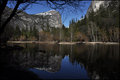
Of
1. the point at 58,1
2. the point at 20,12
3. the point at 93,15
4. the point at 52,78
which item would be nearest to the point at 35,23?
→ the point at 20,12

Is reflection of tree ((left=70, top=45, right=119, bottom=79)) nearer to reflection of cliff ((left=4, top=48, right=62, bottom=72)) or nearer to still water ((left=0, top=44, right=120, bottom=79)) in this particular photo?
still water ((left=0, top=44, right=120, bottom=79))

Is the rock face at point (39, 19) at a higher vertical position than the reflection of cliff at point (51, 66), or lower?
higher

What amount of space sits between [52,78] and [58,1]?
3.22 meters

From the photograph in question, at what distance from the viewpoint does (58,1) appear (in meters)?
4.19

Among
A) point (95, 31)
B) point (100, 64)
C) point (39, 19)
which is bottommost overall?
point (100, 64)

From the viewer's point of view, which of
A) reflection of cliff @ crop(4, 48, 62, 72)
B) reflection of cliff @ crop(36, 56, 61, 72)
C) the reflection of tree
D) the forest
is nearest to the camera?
the reflection of tree

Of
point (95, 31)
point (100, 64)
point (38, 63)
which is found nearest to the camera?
point (100, 64)

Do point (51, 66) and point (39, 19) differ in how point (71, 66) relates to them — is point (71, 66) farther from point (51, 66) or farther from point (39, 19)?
point (39, 19)

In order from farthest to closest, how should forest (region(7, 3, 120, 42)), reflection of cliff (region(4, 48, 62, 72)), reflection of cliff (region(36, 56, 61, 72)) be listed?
forest (region(7, 3, 120, 42)) → reflection of cliff (region(4, 48, 62, 72)) → reflection of cliff (region(36, 56, 61, 72))

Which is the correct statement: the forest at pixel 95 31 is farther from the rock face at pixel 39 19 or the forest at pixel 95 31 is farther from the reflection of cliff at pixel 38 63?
the rock face at pixel 39 19

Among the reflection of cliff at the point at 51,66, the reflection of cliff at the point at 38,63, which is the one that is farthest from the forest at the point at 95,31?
the reflection of cliff at the point at 51,66

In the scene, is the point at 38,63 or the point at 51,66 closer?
the point at 51,66

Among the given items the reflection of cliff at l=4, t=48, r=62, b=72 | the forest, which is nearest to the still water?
the reflection of cliff at l=4, t=48, r=62, b=72

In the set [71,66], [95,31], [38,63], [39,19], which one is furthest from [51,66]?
[95,31]
